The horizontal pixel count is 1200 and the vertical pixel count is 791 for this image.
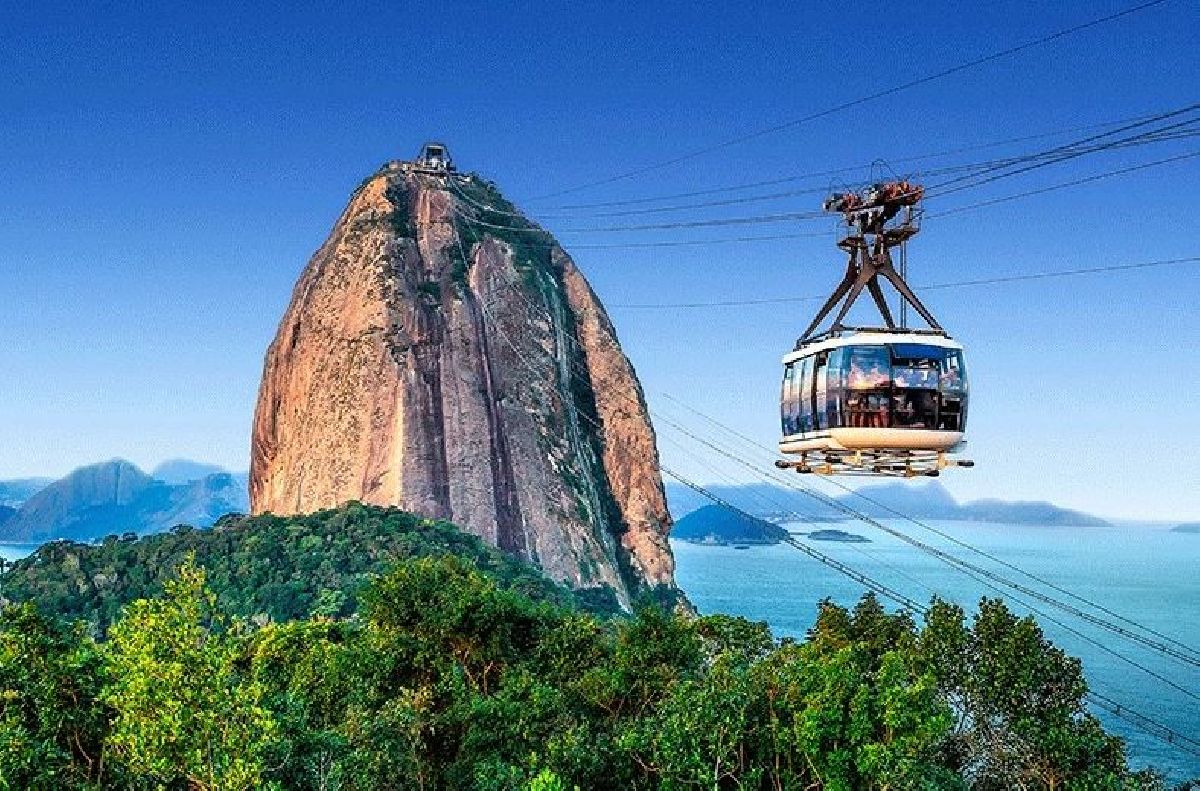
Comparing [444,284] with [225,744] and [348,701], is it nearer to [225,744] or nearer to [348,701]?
[348,701]

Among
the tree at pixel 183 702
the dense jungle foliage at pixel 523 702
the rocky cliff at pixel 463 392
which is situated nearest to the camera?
the tree at pixel 183 702

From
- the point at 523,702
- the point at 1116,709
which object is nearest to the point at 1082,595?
the point at 1116,709

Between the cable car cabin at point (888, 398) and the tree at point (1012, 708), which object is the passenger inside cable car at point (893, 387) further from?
the tree at point (1012, 708)

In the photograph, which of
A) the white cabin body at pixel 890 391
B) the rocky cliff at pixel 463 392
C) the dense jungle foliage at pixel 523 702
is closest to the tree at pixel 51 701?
the dense jungle foliage at pixel 523 702

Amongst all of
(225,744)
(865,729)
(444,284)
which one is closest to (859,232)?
(865,729)

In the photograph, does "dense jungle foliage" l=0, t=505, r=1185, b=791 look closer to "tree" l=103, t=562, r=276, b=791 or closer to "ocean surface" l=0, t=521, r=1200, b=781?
"tree" l=103, t=562, r=276, b=791

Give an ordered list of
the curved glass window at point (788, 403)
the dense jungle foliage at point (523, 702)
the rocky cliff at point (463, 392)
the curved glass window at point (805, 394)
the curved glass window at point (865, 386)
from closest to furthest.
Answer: the dense jungle foliage at point (523, 702) < the curved glass window at point (865, 386) < the curved glass window at point (805, 394) < the curved glass window at point (788, 403) < the rocky cliff at point (463, 392)
